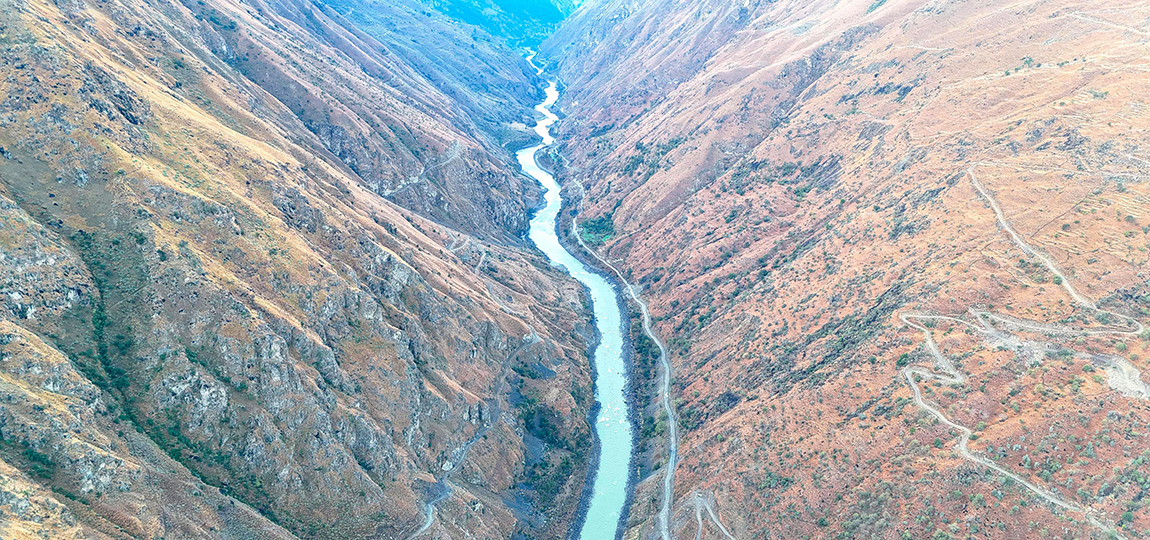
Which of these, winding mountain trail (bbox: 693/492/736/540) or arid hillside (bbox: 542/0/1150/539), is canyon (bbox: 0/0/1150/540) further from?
arid hillside (bbox: 542/0/1150/539)

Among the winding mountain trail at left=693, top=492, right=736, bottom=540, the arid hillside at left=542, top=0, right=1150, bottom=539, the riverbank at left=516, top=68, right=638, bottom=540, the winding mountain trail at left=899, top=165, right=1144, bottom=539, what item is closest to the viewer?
the winding mountain trail at left=899, top=165, right=1144, bottom=539

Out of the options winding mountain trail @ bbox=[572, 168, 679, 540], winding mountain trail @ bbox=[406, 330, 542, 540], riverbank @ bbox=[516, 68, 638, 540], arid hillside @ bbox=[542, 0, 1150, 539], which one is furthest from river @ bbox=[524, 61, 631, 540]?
winding mountain trail @ bbox=[406, 330, 542, 540]

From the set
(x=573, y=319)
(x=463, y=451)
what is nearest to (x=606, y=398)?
(x=573, y=319)

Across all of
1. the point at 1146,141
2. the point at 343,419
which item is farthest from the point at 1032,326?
the point at 343,419

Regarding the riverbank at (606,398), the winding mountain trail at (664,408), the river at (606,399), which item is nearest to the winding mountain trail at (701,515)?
the winding mountain trail at (664,408)

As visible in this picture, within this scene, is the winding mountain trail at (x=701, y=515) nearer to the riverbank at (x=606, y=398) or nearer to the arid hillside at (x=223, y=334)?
the riverbank at (x=606, y=398)

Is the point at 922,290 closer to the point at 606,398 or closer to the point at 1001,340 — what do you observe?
the point at 1001,340
